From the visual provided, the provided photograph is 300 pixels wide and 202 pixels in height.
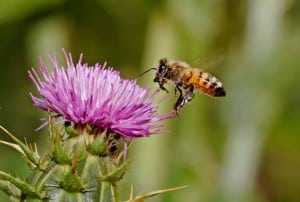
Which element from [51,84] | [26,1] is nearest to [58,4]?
[26,1]

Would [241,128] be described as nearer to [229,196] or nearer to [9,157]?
[229,196]

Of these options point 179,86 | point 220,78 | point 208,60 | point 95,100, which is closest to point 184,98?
point 179,86

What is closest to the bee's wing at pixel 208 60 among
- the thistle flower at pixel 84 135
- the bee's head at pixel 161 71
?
the bee's head at pixel 161 71

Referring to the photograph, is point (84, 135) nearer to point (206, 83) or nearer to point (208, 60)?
point (206, 83)

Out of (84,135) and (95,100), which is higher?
(95,100)

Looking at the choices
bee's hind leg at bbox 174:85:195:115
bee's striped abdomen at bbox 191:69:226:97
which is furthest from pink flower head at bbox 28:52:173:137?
bee's striped abdomen at bbox 191:69:226:97

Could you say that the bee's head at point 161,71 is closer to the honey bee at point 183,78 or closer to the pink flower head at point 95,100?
the honey bee at point 183,78
